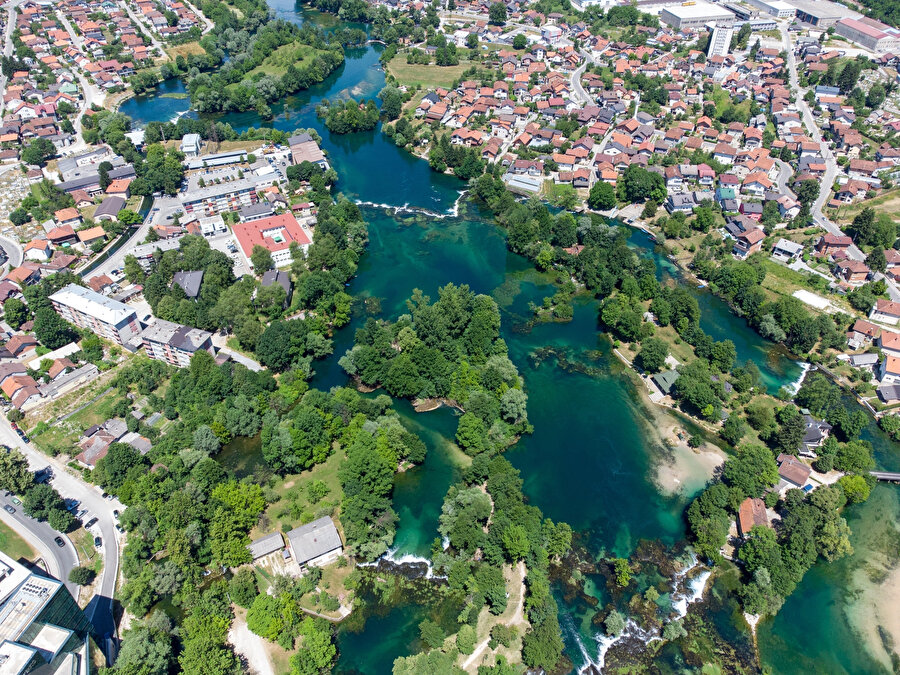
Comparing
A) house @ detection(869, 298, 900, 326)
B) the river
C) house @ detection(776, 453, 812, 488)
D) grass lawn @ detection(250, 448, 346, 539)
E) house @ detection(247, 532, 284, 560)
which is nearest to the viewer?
the river

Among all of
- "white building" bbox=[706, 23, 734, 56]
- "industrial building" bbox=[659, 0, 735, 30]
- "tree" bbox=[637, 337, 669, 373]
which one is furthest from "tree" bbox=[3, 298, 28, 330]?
"industrial building" bbox=[659, 0, 735, 30]

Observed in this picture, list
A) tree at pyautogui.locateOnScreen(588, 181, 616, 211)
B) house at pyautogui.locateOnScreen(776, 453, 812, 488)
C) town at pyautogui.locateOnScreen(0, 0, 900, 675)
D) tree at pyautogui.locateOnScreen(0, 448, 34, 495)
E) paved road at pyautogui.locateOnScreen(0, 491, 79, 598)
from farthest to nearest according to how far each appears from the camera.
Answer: tree at pyautogui.locateOnScreen(588, 181, 616, 211) → house at pyautogui.locateOnScreen(776, 453, 812, 488) → tree at pyautogui.locateOnScreen(0, 448, 34, 495) → paved road at pyautogui.locateOnScreen(0, 491, 79, 598) → town at pyautogui.locateOnScreen(0, 0, 900, 675)

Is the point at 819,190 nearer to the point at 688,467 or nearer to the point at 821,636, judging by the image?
the point at 688,467

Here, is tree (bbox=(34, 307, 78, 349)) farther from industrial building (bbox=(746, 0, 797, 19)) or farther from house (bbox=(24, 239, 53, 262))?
Answer: industrial building (bbox=(746, 0, 797, 19))

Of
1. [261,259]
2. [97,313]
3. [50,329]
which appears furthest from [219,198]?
[50,329]

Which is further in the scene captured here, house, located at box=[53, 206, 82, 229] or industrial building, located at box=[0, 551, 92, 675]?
house, located at box=[53, 206, 82, 229]
